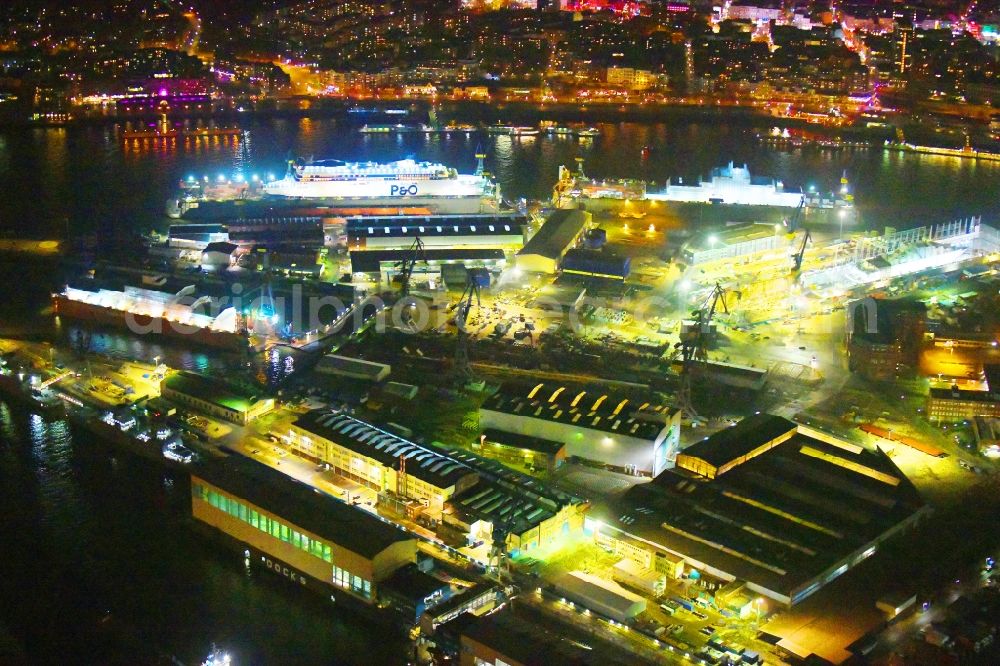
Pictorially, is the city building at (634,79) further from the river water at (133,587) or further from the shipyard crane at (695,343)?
the river water at (133,587)

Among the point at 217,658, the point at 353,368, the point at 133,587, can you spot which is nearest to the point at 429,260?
the point at 353,368

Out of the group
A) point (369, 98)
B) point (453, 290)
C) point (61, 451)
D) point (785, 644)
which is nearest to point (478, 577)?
point (785, 644)

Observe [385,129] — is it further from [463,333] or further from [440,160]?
[463,333]

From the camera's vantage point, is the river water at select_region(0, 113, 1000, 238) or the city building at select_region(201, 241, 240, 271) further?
the river water at select_region(0, 113, 1000, 238)

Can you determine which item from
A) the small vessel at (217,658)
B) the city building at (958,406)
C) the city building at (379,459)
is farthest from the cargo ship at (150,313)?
the city building at (958,406)

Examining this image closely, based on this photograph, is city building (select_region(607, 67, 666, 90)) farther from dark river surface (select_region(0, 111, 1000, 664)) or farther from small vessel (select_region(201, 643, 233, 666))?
small vessel (select_region(201, 643, 233, 666))

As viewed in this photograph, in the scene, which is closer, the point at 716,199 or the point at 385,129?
the point at 716,199

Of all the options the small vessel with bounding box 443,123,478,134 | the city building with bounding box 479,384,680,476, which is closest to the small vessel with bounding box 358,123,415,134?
the small vessel with bounding box 443,123,478,134
